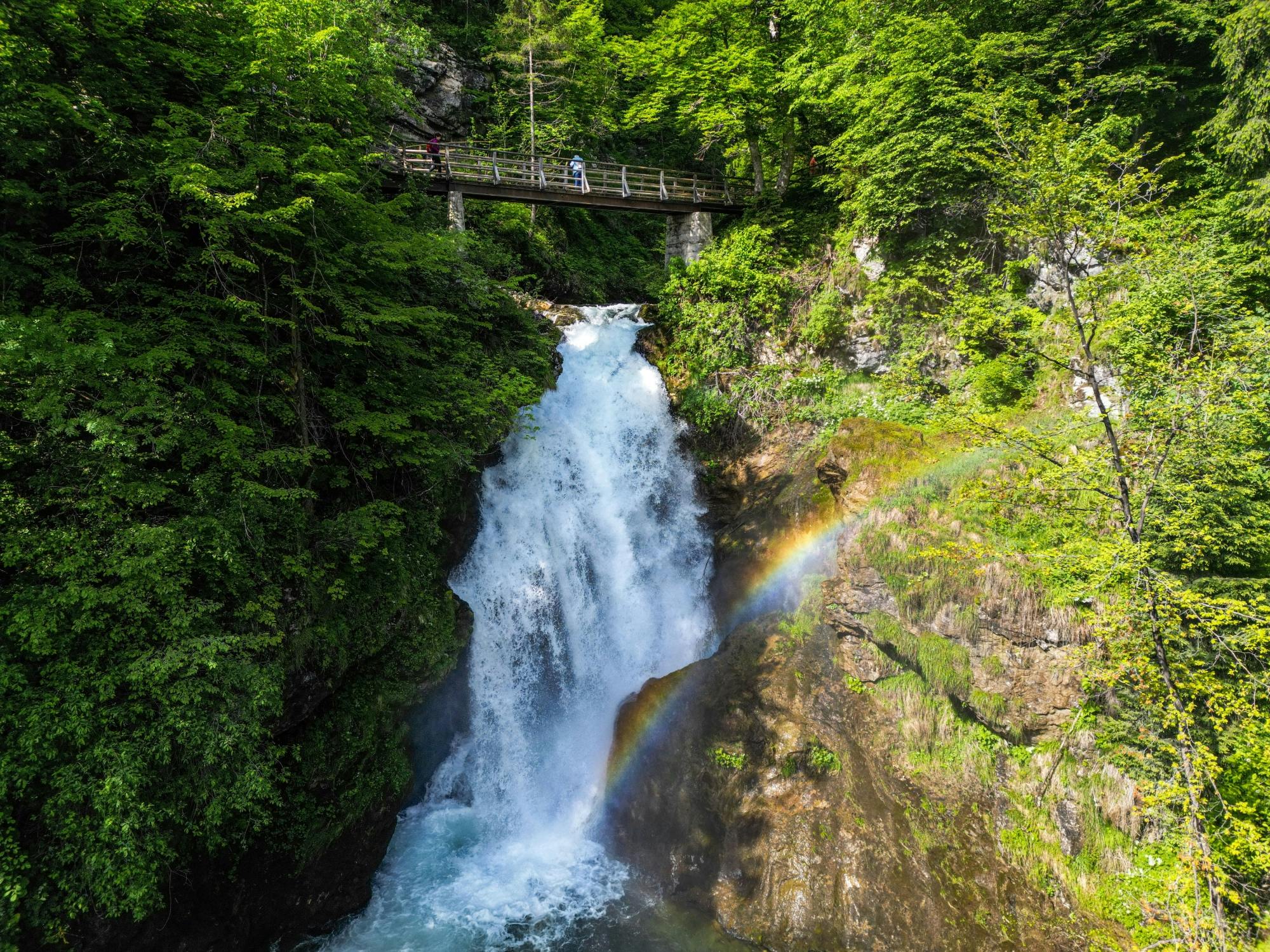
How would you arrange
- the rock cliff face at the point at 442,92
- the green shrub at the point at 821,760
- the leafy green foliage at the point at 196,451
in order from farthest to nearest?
the rock cliff face at the point at 442,92 → the green shrub at the point at 821,760 → the leafy green foliage at the point at 196,451

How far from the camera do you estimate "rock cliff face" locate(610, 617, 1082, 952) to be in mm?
7797

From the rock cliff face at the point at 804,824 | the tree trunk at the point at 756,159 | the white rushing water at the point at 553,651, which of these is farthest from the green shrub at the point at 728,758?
the tree trunk at the point at 756,159

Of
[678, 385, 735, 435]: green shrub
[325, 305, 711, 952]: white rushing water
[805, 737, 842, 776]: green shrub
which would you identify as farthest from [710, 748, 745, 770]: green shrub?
[678, 385, 735, 435]: green shrub

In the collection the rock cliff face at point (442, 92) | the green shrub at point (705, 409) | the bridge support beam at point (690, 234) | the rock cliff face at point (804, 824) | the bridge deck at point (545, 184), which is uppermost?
the rock cliff face at point (442, 92)

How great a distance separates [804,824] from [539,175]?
17.3 metres

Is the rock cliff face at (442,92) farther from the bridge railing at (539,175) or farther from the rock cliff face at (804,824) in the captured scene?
the rock cliff face at (804,824)

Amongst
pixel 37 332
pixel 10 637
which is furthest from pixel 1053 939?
pixel 37 332

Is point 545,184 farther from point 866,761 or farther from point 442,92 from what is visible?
point 866,761

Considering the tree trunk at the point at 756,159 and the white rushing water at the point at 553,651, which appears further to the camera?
the tree trunk at the point at 756,159

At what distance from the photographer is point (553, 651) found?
11.5 metres

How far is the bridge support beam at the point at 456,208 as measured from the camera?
1523 cm

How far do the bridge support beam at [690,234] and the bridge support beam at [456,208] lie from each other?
257 inches

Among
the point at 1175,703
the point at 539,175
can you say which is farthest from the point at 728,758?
the point at 539,175

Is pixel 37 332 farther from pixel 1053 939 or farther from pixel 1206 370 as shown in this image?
pixel 1053 939
